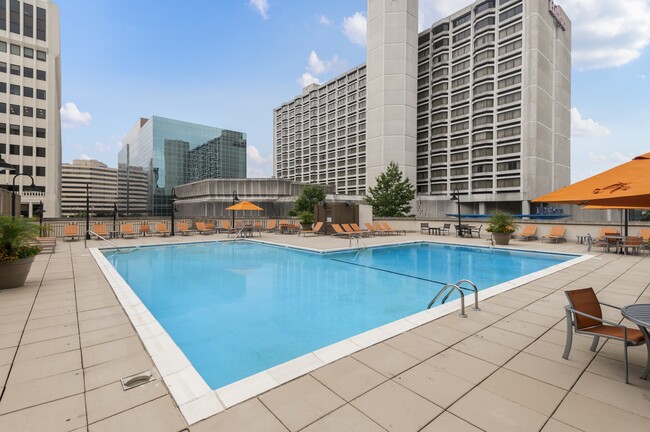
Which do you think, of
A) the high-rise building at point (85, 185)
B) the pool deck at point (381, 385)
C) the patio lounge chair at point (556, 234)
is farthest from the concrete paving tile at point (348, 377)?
the high-rise building at point (85, 185)

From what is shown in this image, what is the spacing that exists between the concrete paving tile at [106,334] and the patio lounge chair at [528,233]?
818 inches

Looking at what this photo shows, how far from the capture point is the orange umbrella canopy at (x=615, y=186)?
116 inches

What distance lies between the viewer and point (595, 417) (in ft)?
9.07

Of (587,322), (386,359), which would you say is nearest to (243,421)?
(386,359)

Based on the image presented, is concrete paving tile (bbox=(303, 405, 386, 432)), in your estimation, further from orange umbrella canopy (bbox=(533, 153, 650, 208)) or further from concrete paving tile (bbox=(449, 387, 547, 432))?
orange umbrella canopy (bbox=(533, 153, 650, 208))

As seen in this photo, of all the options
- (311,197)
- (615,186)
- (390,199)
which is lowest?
(615,186)

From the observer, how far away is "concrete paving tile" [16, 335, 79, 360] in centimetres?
393

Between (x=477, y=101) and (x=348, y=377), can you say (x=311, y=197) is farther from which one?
(x=477, y=101)

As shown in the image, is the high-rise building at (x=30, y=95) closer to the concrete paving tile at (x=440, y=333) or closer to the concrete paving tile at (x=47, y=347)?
the concrete paving tile at (x=47, y=347)

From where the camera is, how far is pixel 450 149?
57906 millimetres

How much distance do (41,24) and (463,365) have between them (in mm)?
68643

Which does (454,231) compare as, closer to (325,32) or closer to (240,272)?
(240,272)

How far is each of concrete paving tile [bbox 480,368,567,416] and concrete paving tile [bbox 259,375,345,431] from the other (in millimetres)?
1684

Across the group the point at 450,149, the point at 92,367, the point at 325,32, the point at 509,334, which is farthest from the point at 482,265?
the point at 450,149
